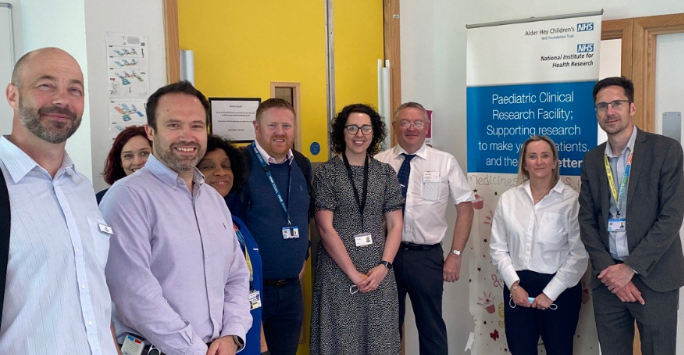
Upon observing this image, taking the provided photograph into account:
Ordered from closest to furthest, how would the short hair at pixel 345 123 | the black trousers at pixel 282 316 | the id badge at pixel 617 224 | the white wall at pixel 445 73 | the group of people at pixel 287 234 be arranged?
the group of people at pixel 287 234, the black trousers at pixel 282 316, the id badge at pixel 617 224, the short hair at pixel 345 123, the white wall at pixel 445 73

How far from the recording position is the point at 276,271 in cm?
313

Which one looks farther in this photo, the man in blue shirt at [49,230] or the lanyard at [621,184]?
the lanyard at [621,184]

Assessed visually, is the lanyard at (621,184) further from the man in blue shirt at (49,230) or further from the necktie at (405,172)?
the man in blue shirt at (49,230)

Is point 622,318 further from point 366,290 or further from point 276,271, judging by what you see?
point 276,271

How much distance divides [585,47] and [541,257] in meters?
1.44

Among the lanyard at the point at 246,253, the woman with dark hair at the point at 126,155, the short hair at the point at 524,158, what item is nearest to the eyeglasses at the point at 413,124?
the short hair at the point at 524,158

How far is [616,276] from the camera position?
3.24 meters

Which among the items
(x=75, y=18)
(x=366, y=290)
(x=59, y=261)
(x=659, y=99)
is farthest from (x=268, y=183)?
(x=659, y=99)

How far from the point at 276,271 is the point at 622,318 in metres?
1.96

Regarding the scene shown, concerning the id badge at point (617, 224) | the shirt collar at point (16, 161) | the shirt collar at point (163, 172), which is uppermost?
the shirt collar at point (16, 161)

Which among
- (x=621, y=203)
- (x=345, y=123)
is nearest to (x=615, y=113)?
(x=621, y=203)

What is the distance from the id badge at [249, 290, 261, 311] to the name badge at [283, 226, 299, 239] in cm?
56

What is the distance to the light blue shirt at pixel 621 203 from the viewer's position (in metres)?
3.30

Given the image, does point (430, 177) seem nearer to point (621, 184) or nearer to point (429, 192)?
point (429, 192)
